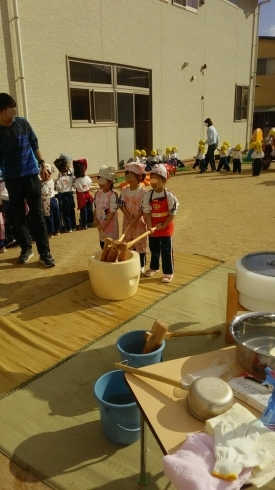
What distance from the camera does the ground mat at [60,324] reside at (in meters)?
2.78

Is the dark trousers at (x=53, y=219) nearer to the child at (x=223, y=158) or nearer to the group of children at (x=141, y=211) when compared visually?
the group of children at (x=141, y=211)

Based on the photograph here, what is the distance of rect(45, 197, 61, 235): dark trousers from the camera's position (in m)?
5.93

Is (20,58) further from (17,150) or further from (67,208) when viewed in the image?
(17,150)

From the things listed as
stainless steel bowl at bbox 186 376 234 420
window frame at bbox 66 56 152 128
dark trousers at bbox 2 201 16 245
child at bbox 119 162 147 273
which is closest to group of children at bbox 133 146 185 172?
window frame at bbox 66 56 152 128

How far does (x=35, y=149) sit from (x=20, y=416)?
3008 millimetres

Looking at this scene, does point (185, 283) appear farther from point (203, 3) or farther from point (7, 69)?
point (203, 3)

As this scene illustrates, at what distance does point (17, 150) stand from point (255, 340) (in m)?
3.35

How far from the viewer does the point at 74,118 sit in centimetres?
Result: 942

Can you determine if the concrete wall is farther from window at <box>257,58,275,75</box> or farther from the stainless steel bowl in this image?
the stainless steel bowl

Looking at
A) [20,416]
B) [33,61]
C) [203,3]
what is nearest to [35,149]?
[20,416]

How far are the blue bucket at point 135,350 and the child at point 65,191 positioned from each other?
3975 millimetres

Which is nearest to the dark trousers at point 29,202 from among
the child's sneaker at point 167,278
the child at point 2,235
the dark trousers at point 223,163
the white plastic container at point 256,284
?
the child at point 2,235

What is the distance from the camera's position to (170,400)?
1.55 m

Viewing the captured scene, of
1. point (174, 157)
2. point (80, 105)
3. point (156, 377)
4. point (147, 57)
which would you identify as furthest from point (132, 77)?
point (156, 377)
